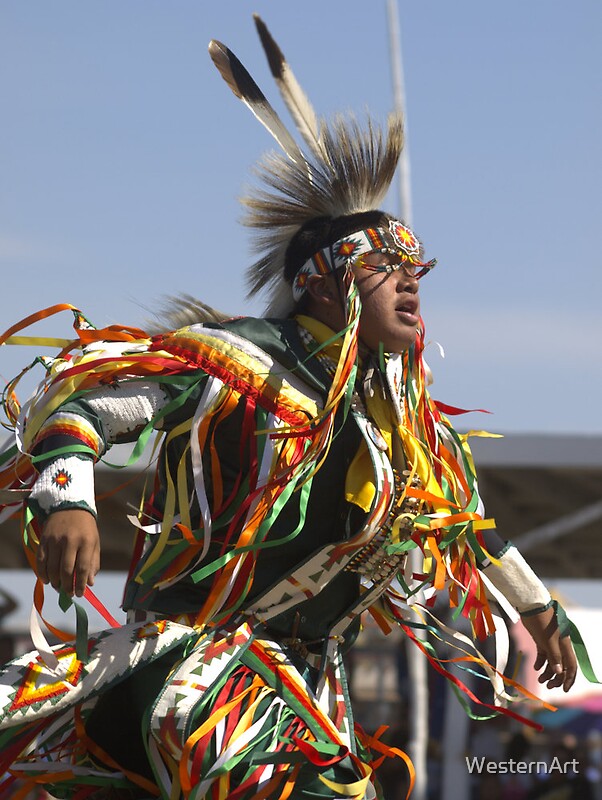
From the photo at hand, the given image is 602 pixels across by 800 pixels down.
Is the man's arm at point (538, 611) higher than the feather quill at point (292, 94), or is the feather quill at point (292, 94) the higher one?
the feather quill at point (292, 94)

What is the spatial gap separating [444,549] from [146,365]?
0.88 meters

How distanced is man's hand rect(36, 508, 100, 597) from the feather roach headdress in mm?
1045

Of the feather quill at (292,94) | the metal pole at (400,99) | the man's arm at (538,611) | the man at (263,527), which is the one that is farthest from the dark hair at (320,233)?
the metal pole at (400,99)

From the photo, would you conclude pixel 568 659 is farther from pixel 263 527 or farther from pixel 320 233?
pixel 320 233

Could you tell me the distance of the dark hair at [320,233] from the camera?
3.33m

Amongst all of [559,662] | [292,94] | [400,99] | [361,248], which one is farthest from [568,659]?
[400,99]

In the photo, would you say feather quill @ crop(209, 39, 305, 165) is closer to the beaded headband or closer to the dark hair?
the dark hair

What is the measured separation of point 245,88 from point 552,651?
65.2 inches

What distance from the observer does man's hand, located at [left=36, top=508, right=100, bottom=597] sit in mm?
2537

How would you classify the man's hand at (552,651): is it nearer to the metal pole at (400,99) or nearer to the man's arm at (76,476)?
the man's arm at (76,476)

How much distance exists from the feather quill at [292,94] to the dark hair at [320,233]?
19 cm

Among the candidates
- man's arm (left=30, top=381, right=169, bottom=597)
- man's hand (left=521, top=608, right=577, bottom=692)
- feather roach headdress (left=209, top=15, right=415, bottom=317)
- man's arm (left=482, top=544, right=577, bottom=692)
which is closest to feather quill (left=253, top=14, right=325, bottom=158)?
feather roach headdress (left=209, top=15, right=415, bottom=317)

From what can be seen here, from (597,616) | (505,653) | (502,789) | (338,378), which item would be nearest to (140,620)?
(338,378)

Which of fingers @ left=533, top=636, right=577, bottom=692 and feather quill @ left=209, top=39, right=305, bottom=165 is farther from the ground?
feather quill @ left=209, top=39, right=305, bottom=165
